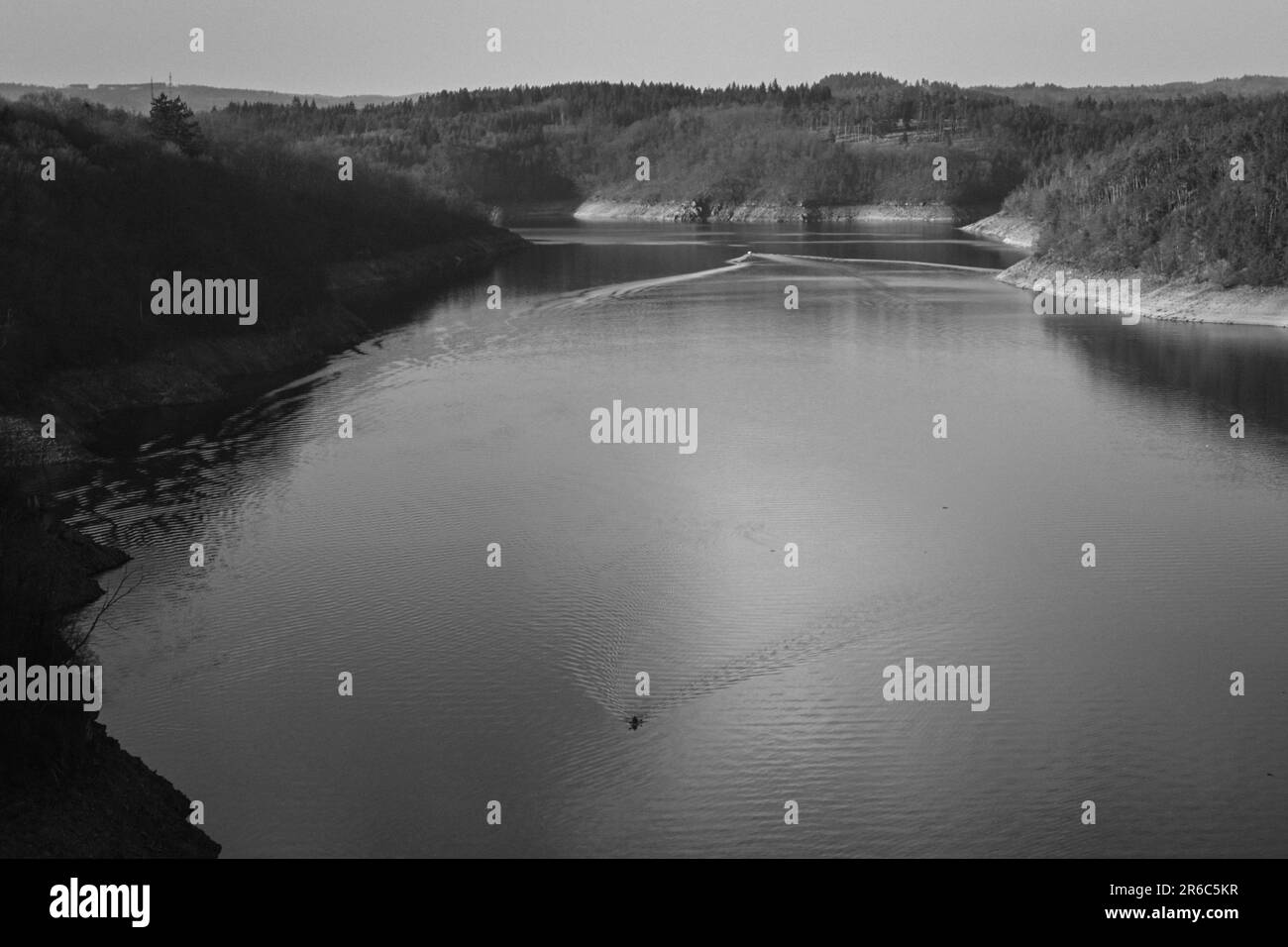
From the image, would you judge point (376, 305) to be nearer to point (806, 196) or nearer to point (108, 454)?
point (108, 454)

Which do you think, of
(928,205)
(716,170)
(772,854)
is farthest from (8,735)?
(716,170)

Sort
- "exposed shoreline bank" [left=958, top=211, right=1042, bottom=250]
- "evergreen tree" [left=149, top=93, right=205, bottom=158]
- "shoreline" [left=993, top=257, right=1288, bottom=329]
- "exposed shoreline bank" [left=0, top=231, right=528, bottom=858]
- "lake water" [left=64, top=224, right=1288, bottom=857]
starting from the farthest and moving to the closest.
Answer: "exposed shoreline bank" [left=958, top=211, right=1042, bottom=250] < "evergreen tree" [left=149, top=93, right=205, bottom=158] < "shoreline" [left=993, top=257, right=1288, bottom=329] < "lake water" [left=64, top=224, right=1288, bottom=857] < "exposed shoreline bank" [left=0, top=231, right=528, bottom=858]

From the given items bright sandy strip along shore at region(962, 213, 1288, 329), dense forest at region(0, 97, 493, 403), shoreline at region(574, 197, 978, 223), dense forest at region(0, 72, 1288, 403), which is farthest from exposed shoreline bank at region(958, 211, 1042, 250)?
dense forest at region(0, 97, 493, 403)

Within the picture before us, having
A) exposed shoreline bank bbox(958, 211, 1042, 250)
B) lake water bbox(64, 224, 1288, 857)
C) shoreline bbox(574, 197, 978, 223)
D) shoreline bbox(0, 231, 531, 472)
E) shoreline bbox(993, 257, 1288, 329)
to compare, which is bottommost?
lake water bbox(64, 224, 1288, 857)

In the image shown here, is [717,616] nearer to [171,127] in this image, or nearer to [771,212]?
[171,127]

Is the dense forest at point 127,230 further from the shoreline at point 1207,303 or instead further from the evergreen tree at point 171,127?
the shoreline at point 1207,303

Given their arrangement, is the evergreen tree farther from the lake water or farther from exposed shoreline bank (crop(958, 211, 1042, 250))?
exposed shoreline bank (crop(958, 211, 1042, 250))

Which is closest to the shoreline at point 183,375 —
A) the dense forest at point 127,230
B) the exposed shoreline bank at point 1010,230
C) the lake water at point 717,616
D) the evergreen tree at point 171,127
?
the dense forest at point 127,230
